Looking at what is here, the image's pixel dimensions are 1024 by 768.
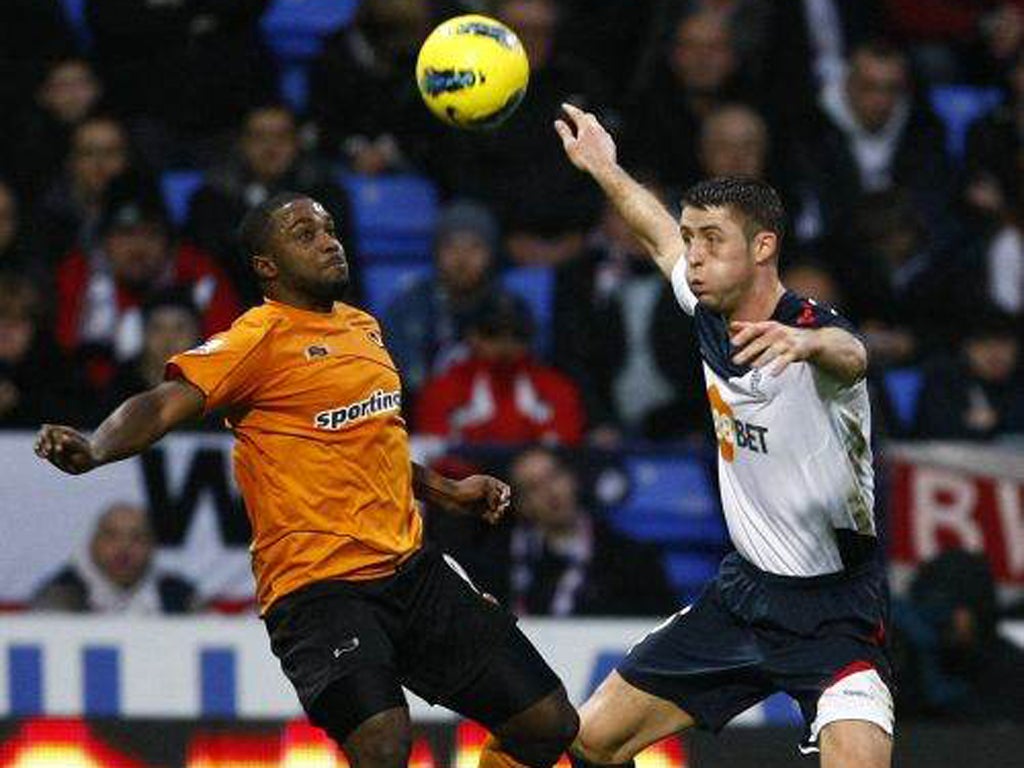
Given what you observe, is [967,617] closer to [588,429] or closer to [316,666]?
[588,429]

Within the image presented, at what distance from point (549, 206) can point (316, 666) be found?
5.50 metres

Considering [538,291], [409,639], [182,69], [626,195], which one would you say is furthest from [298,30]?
[409,639]

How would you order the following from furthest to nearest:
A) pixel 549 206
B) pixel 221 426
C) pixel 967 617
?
pixel 549 206
pixel 221 426
pixel 967 617

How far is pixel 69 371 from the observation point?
11500mm

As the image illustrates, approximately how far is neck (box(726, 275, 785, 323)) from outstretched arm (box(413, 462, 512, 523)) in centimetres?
98

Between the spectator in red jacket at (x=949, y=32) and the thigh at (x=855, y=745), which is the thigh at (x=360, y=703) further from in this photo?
the spectator in red jacket at (x=949, y=32)

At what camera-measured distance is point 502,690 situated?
7812 millimetres

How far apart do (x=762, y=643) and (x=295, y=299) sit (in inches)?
65.5

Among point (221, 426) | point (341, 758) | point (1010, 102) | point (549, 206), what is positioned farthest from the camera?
point (1010, 102)

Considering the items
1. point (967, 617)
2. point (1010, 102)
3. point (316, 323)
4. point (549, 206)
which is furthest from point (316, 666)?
point (1010, 102)

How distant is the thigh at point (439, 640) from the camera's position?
307 inches

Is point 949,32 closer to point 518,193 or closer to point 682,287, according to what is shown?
point 518,193

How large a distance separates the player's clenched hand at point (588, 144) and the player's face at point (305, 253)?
0.95 m

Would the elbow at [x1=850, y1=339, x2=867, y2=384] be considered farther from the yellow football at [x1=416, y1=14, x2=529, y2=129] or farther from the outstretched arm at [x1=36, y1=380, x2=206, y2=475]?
the outstretched arm at [x1=36, y1=380, x2=206, y2=475]
